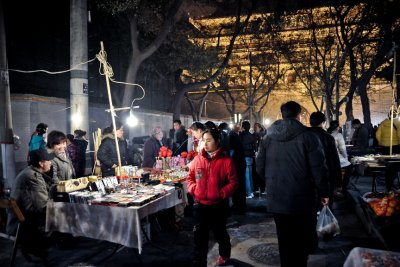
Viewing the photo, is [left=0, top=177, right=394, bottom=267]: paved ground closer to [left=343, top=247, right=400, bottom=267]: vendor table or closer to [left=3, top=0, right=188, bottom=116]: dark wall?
[left=343, top=247, right=400, bottom=267]: vendor table

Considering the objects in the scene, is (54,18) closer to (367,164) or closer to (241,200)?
(241,200)

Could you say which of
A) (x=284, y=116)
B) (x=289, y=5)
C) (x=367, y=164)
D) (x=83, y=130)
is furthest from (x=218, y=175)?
(x=289, y=5)

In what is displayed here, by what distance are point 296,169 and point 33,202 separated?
4.04 meters

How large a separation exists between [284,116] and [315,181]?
87 cm

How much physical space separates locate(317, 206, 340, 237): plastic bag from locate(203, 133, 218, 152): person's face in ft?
8.59

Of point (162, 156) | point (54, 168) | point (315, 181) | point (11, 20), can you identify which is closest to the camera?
point (315, 181)

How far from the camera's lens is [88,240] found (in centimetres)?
655

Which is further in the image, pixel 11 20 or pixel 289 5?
pixel 289 5

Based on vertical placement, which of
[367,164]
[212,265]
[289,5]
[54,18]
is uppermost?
[289,5]

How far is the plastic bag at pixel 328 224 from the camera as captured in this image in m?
5.99

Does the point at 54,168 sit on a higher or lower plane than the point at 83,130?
lower

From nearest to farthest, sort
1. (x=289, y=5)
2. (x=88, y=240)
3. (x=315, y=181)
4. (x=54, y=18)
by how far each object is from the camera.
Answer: (x=315, y=181), (x=88, y=240), (x=54, y=18), (x=289, y=5)

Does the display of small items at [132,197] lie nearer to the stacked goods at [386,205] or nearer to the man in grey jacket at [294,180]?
the man in grey jacket at [294,180]

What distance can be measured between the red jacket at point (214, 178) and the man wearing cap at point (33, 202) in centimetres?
253
